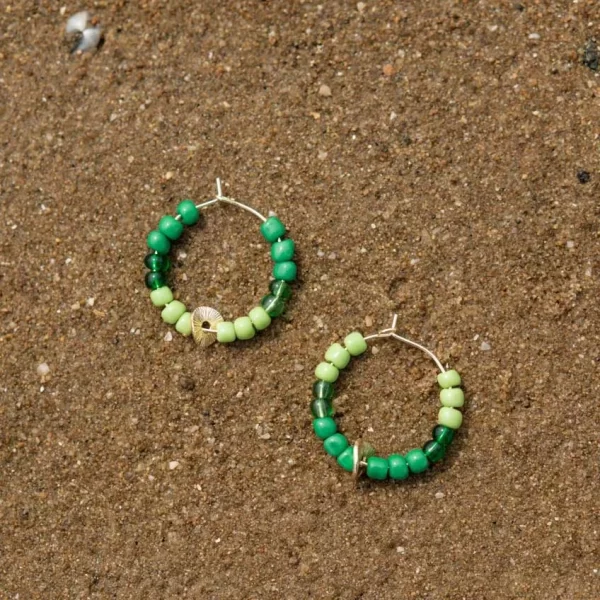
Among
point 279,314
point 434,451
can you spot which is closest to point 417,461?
point 434,451

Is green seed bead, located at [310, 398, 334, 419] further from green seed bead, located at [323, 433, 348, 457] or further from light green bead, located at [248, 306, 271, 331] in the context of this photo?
light green bead, located at [248, 306, 271, 331]

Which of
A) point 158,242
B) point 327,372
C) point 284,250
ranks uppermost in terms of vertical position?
point 158,242

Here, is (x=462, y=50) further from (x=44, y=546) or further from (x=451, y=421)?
(x=44, y=546)

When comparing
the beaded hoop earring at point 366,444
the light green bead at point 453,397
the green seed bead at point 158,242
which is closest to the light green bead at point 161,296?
the green seed bead at point 158,242

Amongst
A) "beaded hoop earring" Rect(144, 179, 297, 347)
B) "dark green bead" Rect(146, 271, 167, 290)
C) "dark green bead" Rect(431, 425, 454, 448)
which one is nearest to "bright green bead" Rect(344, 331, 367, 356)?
"beaded hoop earring" Rect(144, 179, 297, 347)

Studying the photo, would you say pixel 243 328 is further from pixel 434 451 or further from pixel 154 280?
pixel 434 451

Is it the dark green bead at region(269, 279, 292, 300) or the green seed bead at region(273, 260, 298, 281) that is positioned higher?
the green seed bead at region(273, 260, 298, 281)
